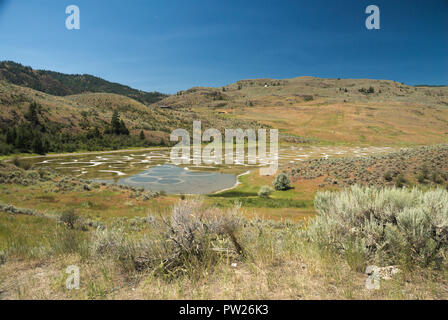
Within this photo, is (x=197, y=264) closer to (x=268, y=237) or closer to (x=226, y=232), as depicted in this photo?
(x=226, y=232)

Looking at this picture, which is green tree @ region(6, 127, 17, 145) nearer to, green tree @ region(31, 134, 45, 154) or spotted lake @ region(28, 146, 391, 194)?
green tree @ region(31, 134, 45, 154)

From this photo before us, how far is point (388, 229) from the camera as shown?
402cm

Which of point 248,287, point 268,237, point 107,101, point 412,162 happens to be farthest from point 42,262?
point 107,101

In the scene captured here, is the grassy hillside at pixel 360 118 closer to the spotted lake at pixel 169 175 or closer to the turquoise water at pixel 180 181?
the spotted lake at pixel 169 175

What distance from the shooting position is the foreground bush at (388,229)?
371cm

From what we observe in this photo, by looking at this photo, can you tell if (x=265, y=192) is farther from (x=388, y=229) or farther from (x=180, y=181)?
(x=388, y=229)

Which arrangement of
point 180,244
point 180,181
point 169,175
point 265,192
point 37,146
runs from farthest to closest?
1. point 37,146
2. point 169,175
3. point 180,181
4. point 265,192
5. point 180,244

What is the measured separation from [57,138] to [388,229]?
77.0m

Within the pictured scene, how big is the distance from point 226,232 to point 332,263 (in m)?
1.78

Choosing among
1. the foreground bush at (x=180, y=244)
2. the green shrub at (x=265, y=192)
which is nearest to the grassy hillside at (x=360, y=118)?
the green shrub at (x=265, y=192)

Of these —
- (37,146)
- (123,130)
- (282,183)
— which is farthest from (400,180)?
(123,130)

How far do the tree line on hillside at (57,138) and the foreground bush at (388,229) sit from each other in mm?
62722

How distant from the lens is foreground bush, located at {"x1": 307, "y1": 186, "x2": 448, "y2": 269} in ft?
12.2

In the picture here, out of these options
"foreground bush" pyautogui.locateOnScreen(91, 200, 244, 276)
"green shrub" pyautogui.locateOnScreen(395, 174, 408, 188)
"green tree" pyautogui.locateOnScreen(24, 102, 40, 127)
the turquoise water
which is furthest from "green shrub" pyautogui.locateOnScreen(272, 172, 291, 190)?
"green tree" pyautogui.locateOnScreen(24, 102, 40, 127)
